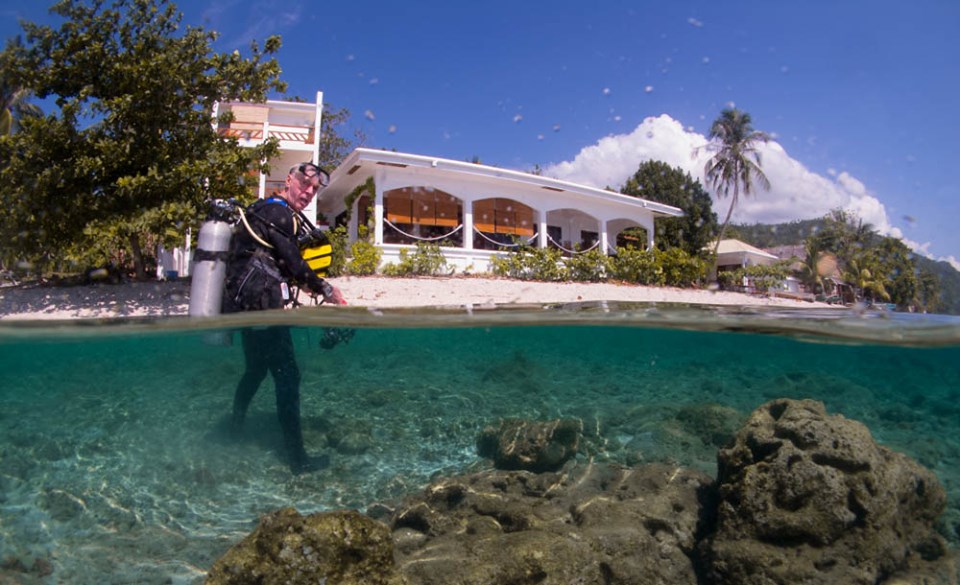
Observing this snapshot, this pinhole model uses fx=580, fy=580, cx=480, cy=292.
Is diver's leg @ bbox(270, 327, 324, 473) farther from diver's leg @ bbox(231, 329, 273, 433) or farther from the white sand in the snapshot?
the white sand

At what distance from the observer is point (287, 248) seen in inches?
213

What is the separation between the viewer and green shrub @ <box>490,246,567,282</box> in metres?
21.6

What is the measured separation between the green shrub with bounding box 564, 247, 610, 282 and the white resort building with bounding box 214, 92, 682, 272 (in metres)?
2.12

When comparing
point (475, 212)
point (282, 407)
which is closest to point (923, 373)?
point (282, 407)

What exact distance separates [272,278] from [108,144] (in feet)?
34.3

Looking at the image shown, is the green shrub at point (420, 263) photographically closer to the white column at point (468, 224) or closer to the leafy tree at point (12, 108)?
the white column at point (468, 224)

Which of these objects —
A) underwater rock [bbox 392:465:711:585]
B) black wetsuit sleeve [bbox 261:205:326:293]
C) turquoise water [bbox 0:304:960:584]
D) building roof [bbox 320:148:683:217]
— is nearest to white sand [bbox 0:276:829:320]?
turquoise water [bbox 0:304:960:584]

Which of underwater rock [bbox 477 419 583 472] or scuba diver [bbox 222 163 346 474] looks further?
underwater rock [bbox 477 419 583 472]

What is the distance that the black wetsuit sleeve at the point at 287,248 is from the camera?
541 centimetres

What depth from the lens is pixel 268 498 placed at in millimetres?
5859

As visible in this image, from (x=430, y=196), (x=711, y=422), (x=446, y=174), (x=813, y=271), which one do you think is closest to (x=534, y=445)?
(x=711, y=422)

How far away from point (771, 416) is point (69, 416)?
7.80 meters

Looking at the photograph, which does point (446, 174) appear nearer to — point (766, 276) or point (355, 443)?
point (766, 276)

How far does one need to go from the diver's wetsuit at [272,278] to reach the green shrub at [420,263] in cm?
1359
